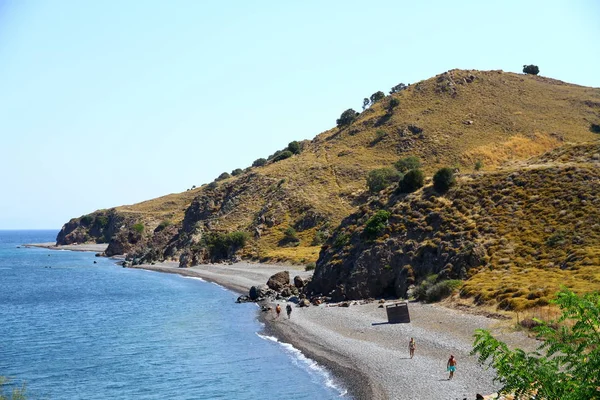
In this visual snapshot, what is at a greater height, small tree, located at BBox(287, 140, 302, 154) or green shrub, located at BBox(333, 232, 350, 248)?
small tree, located at BBox(287, 140, 302, 154)

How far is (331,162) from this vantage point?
436 ft

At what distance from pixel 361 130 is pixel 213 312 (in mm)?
96526

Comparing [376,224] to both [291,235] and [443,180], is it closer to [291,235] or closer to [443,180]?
[443,180]

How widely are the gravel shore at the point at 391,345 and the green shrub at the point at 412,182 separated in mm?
18047

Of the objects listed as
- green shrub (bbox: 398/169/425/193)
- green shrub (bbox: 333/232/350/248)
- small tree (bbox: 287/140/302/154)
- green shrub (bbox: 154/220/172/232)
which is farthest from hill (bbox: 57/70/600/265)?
green shrub (bbox: 398/169/425/193)

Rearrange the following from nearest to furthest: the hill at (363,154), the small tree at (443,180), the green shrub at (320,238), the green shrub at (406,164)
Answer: the small tree at (443,180), the green shrub at (320,238), the hill at (363,154), the green shrub at (406,164)

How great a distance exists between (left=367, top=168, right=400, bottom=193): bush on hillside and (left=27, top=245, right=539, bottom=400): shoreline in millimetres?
54809

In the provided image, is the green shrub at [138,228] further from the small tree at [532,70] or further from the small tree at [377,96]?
the small tree at [532,70]

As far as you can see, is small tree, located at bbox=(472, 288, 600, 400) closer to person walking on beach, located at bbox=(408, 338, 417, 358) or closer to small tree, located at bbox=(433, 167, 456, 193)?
person walking on beach, located at bbox=(408, 338, 417, 358)

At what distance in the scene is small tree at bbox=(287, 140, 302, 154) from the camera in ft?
506

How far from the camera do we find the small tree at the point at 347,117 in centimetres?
15588

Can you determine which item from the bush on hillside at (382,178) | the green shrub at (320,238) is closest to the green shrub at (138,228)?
the green shrub at (320,238)

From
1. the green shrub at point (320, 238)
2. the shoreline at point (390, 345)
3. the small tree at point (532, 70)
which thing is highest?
the small tree at point (532, 70)

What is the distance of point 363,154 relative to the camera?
13300 centimetres
